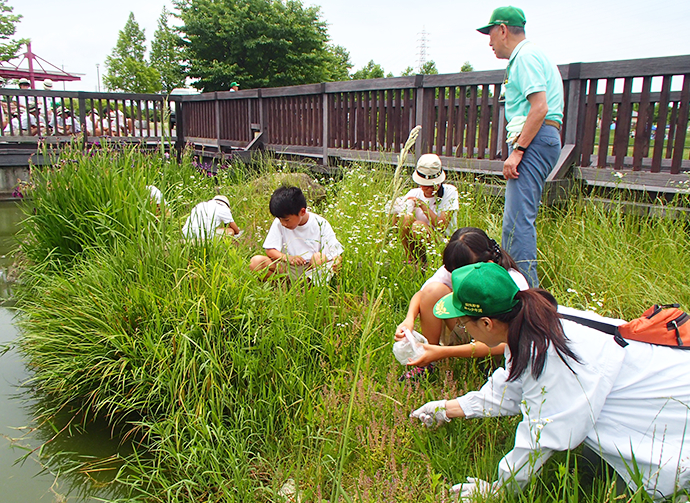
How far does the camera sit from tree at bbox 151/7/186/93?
96.5 feet

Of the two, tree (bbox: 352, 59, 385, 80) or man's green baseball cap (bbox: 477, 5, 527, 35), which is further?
tree (bbox: 352, 59, 385, 80)

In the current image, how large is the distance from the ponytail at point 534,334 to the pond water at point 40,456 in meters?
2.01

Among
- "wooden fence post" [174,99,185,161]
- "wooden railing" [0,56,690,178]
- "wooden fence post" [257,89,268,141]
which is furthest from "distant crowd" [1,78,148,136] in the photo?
"wooden fence post" [257,89,268,141]

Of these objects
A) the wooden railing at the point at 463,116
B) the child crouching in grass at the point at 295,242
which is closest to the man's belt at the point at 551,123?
the wooden railing at the point at 463,116

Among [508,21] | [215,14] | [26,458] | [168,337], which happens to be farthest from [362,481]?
[215,14]

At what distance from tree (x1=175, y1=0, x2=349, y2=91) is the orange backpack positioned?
2827 cm

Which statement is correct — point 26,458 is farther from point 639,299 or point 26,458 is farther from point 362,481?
point 639,299

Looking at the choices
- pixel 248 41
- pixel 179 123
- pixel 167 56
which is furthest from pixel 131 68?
pixel 179 123

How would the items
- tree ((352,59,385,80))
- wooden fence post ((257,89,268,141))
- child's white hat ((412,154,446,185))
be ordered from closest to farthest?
child's white hat ((412,154,446,185)) → wooden fence post ((257,89,268,141)) → tree ((352,59,385,80))

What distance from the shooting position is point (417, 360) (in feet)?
7.89

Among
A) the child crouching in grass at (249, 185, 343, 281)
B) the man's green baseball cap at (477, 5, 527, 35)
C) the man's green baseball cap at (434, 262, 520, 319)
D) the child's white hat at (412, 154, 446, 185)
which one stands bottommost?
the child crouching in grass at (249, 185, 343, 281)

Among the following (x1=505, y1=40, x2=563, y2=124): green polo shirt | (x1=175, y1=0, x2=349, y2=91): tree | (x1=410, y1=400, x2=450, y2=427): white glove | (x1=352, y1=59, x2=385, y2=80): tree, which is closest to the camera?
(x1=410, y1=400, x2=450, y2=427): white glove

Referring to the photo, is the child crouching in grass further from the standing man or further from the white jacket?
the white jacket

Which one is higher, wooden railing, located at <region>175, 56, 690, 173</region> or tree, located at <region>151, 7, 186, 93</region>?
tree, located at <region>151, 7, 186, 93</region>
